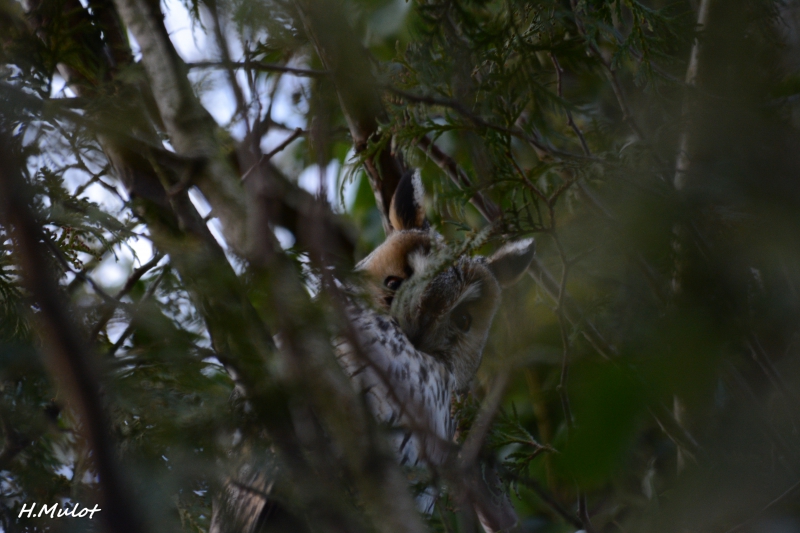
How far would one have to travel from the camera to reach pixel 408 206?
240 centimetres

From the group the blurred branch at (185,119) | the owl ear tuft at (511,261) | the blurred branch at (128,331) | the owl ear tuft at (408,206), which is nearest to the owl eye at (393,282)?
the owl ear tuft at (408,206)

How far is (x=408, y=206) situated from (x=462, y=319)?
0.50 meters

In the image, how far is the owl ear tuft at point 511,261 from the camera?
7.03 ft

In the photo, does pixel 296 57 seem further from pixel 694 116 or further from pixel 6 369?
pixel 6 369

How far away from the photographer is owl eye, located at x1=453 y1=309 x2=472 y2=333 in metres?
2.33

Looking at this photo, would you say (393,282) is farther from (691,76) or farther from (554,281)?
(691,76)

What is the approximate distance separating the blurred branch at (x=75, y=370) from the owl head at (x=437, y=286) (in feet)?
4.59

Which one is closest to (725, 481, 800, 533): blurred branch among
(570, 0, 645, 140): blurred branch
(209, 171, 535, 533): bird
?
(209, 171, 535, 533): bird

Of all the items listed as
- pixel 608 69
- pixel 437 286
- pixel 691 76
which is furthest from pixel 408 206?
pixel 691 76

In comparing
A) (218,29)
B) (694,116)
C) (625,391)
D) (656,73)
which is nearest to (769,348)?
(656,73)

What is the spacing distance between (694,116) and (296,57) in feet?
2.60

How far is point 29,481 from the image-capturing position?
4.71 feet

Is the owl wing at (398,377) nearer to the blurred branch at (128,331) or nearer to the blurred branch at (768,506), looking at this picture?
the blurred branch at (128,331)

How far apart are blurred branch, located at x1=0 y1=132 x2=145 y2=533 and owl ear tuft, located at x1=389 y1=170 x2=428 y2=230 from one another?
5.81ft
